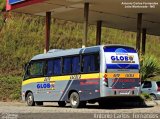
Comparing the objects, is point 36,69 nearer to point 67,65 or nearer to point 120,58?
point 67,65

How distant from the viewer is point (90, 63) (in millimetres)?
19188

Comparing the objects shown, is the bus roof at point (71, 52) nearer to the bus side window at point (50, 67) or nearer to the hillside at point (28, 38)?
the bus side window at point (50, 67)

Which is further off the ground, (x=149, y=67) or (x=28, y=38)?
(x=28, y=38)

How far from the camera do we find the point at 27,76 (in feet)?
77.6

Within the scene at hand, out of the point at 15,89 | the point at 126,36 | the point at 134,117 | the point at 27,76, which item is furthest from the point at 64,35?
the point at 134,117

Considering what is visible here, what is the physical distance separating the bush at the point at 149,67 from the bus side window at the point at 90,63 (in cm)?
590

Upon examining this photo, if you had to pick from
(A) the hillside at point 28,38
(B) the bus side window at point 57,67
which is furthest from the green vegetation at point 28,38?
(B) the bus side window at point 57,67

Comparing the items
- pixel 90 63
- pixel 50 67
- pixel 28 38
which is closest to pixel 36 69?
pixel 50 67

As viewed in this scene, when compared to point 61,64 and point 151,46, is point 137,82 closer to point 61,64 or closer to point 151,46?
point 61,64

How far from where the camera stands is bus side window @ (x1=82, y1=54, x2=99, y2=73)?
61.7 ft

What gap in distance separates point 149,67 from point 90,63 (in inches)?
254

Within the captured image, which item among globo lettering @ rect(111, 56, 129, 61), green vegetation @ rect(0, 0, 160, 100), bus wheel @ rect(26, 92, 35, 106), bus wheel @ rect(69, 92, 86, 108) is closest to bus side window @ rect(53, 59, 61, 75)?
bus wheel @ rect(69, 92, 86, 108)

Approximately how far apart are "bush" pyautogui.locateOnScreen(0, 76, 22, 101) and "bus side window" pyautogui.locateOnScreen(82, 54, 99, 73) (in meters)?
10.4

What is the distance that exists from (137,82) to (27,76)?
685 centimetres
